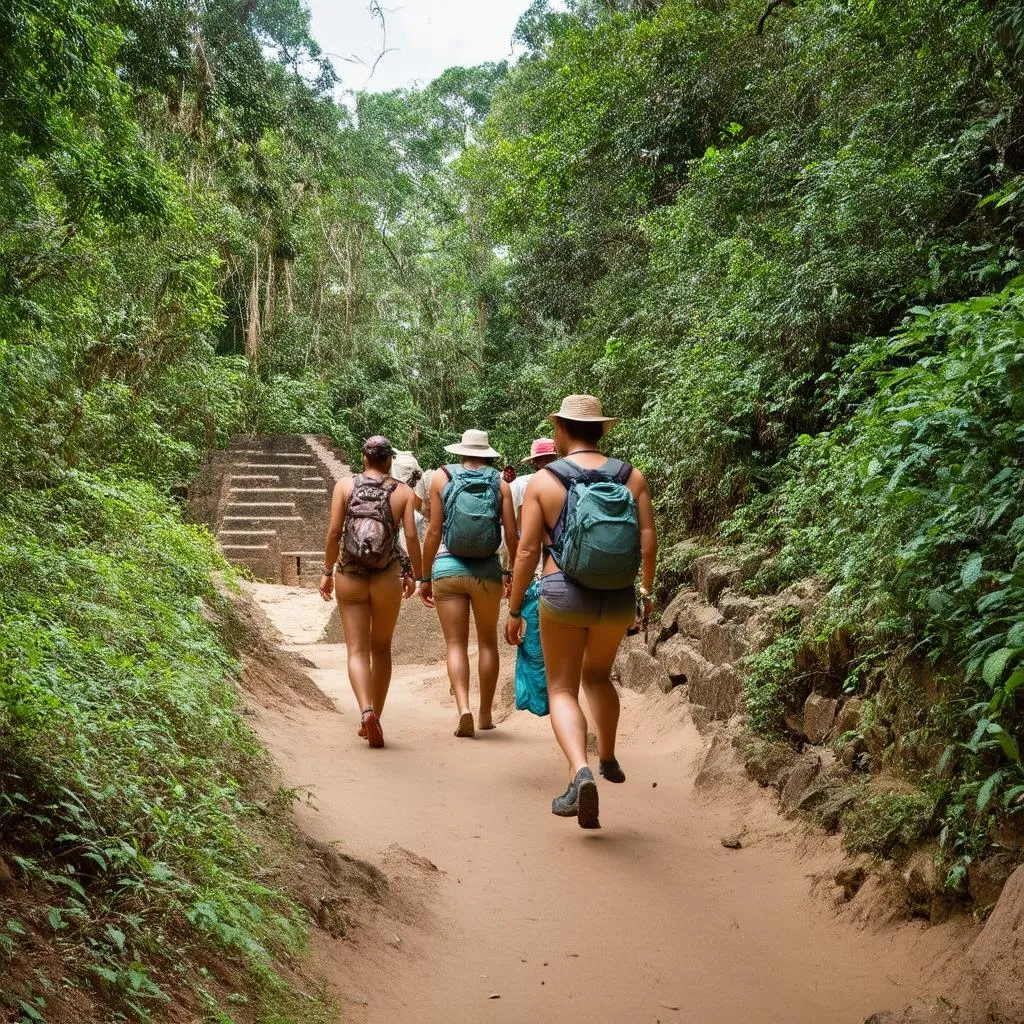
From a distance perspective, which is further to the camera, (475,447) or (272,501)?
(272,501)

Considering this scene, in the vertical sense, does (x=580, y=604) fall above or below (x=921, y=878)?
above

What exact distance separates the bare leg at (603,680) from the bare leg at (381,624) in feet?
5.19

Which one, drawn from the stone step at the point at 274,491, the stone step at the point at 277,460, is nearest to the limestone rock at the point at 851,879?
the stone step at the point at 274,491

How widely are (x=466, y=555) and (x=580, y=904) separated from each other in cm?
268

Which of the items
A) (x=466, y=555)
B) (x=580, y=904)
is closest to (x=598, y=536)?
(x=580, y=904)

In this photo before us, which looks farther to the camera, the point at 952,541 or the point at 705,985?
the point at 952,541

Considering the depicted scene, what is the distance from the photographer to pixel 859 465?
412 centimetres

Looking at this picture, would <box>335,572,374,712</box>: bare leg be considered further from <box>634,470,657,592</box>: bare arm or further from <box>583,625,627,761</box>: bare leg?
<box>634,470,657,592</box>: bare arm

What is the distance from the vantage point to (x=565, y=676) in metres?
4.22

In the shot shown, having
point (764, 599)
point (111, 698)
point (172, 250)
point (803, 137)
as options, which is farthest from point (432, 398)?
point (111, 698)

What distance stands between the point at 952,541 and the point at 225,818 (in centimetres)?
270

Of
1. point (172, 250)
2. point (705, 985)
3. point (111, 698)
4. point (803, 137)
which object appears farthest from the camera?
point (172, 250)

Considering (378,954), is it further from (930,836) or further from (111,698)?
(930,836)

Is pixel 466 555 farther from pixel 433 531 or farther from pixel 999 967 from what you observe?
pixel 999 967
